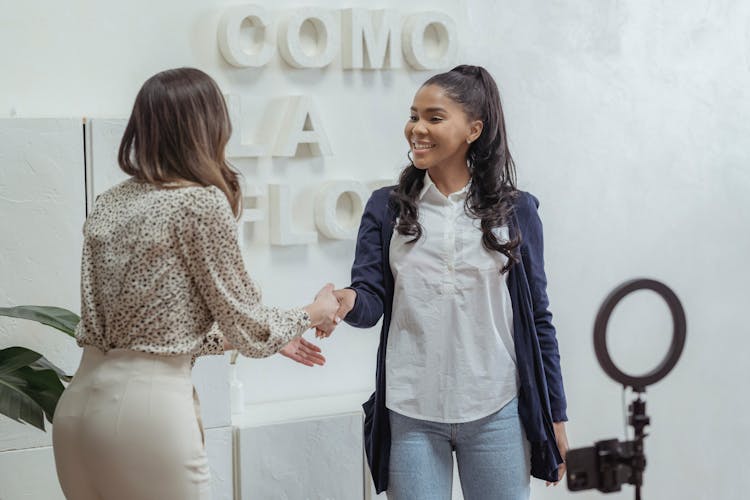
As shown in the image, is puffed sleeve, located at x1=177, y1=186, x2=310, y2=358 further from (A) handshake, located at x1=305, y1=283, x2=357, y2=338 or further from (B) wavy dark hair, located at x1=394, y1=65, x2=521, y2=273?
(B) wavy dark hair, located at x1=394, y1=65, x2=521, y2=273

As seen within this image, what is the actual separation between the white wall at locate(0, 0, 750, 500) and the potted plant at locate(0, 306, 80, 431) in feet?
2.61

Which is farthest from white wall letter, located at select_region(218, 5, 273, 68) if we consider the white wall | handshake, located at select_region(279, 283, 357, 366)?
handshake, located at select_region(279, 283, 357, 366)

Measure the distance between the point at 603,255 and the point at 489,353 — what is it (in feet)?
5.81

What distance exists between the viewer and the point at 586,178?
4070 millimetres

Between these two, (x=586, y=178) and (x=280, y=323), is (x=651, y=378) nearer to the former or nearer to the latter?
(x=280, y=323)

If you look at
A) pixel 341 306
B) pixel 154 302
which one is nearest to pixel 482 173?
pixel 341 306

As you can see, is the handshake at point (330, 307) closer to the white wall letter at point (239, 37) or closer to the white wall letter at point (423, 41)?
the white wall letter at point (239, 37)

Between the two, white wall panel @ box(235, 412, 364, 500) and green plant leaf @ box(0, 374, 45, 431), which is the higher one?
green plant leaf @ box(0, 374, 45, 431)

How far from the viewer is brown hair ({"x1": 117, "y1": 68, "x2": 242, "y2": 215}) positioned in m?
1.96

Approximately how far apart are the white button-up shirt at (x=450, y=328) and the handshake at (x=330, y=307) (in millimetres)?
116

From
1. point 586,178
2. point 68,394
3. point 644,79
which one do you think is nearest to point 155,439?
point 68,394

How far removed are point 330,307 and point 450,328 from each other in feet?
0.88

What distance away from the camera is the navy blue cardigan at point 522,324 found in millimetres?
2496

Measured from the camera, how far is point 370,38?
140 inches
